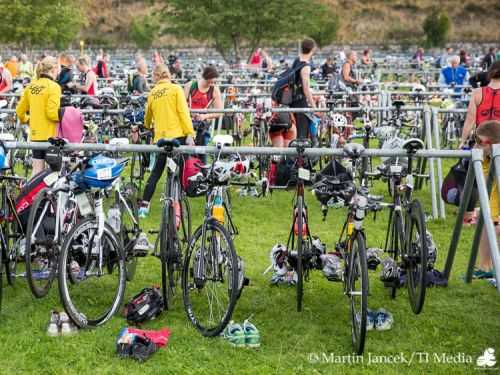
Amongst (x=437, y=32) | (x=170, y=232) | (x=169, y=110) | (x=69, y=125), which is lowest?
(x=170, y=232)

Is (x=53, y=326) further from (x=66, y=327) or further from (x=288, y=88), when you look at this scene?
(x=288, y=88)

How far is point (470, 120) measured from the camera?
27.0 ft

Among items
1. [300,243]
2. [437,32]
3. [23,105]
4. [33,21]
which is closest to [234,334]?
[300,243]

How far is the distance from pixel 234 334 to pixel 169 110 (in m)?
3.39

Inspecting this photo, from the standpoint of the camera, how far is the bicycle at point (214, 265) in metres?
5.33

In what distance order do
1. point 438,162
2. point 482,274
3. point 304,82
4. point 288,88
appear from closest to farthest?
point 482,274 → point 438,162 → point 304,82 → point 288,88

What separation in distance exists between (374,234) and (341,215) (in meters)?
0.98

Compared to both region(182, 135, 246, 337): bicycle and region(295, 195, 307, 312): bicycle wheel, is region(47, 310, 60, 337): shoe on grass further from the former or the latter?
region(295, 195, 307, 312): bicycle wheel

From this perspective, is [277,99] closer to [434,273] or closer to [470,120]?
[470,120]

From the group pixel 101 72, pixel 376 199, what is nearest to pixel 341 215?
pixel 376 199

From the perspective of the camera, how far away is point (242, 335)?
5.42 metres

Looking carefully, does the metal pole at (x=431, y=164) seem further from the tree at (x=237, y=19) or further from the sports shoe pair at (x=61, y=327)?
the tree at (x=237, y=19)

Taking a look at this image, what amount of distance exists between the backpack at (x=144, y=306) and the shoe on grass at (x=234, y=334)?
641 millimetres

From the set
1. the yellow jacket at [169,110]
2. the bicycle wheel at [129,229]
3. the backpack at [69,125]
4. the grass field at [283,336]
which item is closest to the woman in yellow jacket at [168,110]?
the yellow jacket at [169,110]
